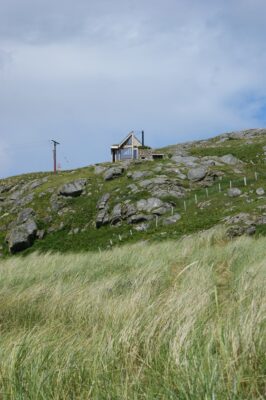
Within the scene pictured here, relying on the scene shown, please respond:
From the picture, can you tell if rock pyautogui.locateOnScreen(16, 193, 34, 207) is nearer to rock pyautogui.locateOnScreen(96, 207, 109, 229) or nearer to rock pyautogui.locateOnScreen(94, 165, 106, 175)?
rock pyautogui.locateOnScreen(94, 165, 106, 175)

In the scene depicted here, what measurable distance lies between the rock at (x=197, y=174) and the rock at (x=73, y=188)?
12.9 meters

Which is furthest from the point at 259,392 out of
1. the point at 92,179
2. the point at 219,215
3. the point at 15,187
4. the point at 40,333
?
the point at 15,187

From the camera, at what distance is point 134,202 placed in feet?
149

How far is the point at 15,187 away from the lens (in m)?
64.3

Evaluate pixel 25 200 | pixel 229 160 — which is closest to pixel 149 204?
pixel 229 160

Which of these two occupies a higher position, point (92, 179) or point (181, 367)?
point (92, 179)

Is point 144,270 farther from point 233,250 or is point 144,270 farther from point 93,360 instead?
point 93,360

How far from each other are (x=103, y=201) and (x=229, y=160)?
58.9 feet

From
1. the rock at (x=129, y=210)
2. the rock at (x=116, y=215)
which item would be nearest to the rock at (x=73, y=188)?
the rock at (x=116, y=215)

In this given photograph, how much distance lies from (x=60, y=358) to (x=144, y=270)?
4855mm

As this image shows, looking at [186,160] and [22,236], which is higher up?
[186,160]

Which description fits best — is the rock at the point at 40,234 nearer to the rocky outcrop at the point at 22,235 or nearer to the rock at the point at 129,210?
the rocky outcrop at the point at 22,235

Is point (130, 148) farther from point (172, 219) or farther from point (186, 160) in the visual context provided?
point (172, 219)

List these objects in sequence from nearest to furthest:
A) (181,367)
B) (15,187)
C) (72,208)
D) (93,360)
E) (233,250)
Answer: (181,367), (93,360), (233,250), (72,208), (15,187)
